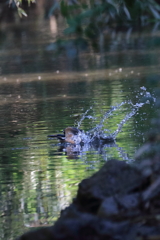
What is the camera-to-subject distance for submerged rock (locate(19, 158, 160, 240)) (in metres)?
4.00

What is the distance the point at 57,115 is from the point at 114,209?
246 inches

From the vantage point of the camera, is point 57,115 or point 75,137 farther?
point 57,115

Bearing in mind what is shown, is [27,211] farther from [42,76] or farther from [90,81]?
[42,76]

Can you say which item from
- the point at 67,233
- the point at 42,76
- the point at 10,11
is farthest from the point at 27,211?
the point at 10,11

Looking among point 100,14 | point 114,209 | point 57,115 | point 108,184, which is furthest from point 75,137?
point 100,14

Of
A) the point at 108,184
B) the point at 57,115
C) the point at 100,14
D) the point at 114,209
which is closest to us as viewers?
the point at 100,14

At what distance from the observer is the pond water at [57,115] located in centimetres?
579

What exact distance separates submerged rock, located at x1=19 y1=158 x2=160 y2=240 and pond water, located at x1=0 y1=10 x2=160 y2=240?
2.06 ft

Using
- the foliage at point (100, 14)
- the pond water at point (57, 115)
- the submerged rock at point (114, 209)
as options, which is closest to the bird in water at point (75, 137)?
the pond water at point (57, 115)

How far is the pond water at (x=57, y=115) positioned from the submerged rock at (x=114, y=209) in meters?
0.63

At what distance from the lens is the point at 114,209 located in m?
4.48

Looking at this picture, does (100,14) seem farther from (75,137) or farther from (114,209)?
(75,137)

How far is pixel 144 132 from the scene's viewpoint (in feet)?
28.8

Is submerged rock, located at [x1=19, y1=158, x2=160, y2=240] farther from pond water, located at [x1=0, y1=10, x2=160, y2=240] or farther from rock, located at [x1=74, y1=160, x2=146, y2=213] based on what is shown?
pond water, located at [x1=0, y1=10, x2=160, y2=240]
